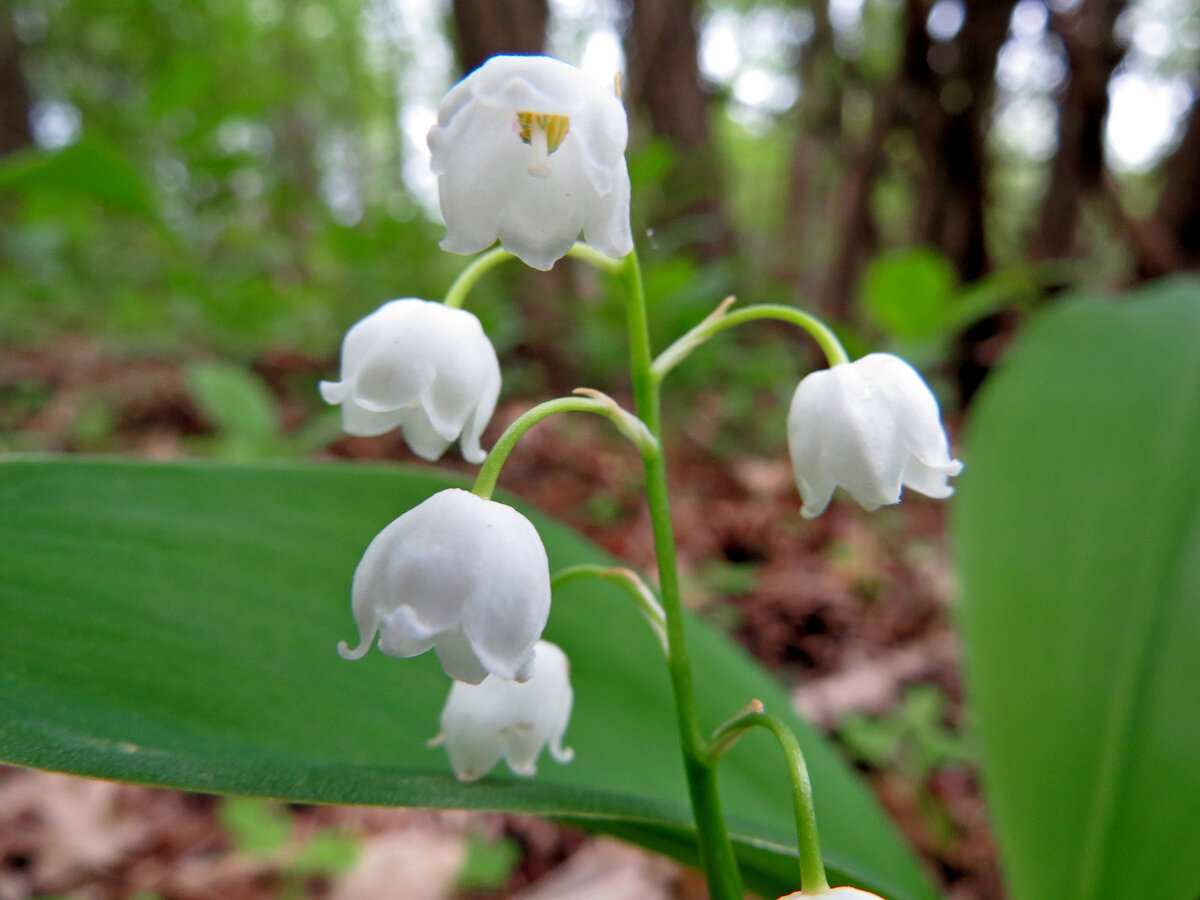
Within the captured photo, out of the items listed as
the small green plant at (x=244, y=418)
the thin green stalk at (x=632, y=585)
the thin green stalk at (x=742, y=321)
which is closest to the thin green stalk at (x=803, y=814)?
the thin green stalk at (x=632, y=585)

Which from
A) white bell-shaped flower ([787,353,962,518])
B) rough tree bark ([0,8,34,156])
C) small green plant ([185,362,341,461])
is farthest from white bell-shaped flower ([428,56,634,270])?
rough tree bark ([0,8,34,156])

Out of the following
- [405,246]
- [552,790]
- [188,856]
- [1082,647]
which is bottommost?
[188,856]

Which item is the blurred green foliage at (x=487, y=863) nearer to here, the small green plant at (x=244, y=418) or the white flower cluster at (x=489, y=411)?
the white flower cluster at (x=489, y=411)

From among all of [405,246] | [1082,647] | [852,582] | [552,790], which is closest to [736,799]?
[552,790]

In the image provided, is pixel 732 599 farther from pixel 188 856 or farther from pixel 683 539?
pixel 188 856

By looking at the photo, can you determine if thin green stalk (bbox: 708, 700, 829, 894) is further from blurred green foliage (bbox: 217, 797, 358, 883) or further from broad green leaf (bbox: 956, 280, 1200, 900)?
blurred green foliage (bbox: 217, 797, 358, 883)

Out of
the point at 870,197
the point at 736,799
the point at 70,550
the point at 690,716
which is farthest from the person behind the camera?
the point at 870,197
